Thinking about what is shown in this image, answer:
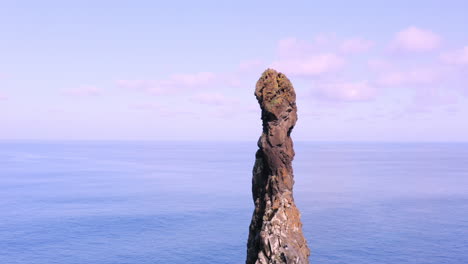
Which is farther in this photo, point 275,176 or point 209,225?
point 209,225

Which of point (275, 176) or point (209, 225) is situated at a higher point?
point (275, 176)

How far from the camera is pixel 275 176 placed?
2752 centimetres

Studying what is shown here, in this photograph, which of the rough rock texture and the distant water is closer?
the rough rock texture

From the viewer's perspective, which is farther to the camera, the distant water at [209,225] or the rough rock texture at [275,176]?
the distant water at [209,225]

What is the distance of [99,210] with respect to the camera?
144 m

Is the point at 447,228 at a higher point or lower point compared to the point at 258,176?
lower

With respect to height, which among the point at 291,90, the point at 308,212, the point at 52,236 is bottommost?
the point at 52,236

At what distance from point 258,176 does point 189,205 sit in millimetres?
128922

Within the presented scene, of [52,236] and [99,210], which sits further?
[99,210]

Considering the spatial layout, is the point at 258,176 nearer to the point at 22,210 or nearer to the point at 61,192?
the point at 22,210

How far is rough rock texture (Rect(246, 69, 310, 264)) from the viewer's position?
26.1m

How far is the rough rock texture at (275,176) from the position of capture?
26.1 metres

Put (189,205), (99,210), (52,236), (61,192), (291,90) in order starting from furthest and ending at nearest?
(61,192), (189,205), (99,210), (52,236), (291,90)

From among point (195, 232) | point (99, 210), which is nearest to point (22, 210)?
point (99, 210)
